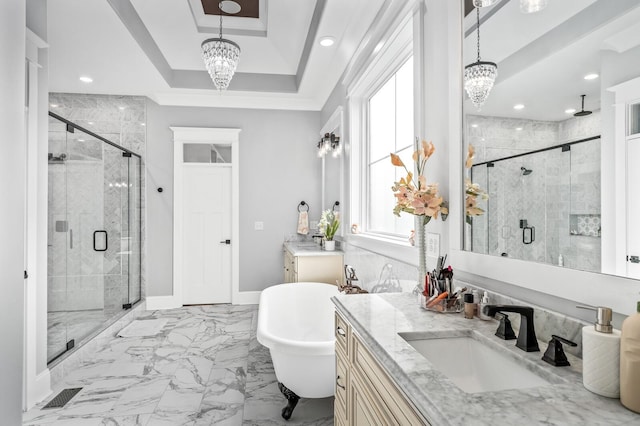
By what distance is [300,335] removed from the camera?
127 inches

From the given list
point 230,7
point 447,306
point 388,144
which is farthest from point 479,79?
point 230,7

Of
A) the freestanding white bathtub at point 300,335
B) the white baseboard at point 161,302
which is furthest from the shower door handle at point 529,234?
the white baseboard at point 161,302

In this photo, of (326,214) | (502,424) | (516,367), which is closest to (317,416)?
(516,367)

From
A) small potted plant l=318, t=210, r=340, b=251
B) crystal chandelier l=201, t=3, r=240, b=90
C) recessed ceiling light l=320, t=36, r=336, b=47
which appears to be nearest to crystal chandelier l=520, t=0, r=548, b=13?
recessed ceiling light l=320, t=36, r=336, b=47

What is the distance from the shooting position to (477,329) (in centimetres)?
116

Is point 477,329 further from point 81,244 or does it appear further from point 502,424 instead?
point 81,244

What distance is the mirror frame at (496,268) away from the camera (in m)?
0.86

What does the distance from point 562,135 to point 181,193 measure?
4.52 m

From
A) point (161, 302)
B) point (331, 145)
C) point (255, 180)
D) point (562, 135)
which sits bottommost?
point (161, 302)

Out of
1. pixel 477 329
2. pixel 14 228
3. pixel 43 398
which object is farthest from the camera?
pixel 43 398

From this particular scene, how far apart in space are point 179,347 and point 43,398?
3.57 ft

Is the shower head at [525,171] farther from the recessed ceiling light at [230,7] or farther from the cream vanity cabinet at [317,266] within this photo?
the recessed ceiling light at [230,7]

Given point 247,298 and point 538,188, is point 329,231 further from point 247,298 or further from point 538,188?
point 538,188

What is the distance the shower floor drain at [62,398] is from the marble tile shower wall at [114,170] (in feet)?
3.37
